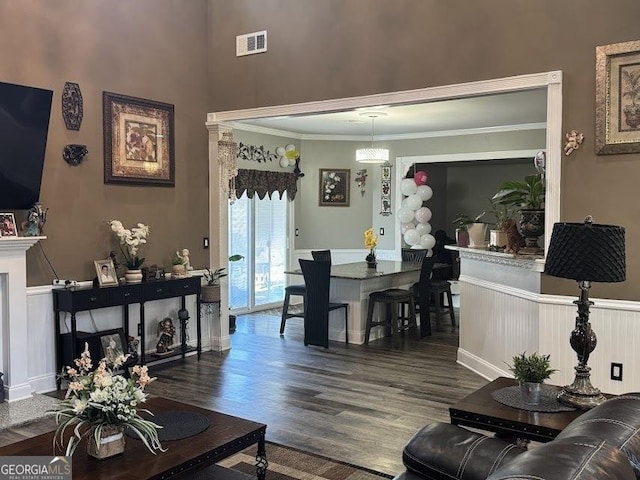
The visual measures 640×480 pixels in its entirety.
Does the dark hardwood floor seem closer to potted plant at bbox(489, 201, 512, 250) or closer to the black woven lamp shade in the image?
potted plant at bbox(489, 201, 512, 250)

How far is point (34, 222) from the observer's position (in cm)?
471

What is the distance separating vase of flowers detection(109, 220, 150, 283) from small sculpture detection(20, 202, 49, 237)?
690 millimetres

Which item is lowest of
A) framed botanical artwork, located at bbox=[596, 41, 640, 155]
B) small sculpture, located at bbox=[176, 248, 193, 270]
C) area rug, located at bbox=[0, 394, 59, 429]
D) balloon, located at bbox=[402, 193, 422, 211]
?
area rug, located at bbox=[0, 394, 59, 429]

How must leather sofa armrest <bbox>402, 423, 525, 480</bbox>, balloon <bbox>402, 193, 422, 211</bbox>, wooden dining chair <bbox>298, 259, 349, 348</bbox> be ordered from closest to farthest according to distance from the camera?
leather sofa armrest <bbox>402, 423, 525, 480</bbox> → wooden dining chair <bbox>298, 259, 349, 348</bbox> → balloon <bbox>402, 193, 422, 211</bbox>

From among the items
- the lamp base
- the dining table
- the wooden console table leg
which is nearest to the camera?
the lamp base

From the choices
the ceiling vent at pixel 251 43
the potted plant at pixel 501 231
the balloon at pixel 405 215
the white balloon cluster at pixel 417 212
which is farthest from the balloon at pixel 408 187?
the potted plant at pixel 501 231

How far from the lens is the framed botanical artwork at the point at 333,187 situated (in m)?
9.76

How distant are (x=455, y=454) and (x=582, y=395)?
89 cm

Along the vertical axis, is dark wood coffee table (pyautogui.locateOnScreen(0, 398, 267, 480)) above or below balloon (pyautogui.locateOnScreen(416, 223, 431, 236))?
below

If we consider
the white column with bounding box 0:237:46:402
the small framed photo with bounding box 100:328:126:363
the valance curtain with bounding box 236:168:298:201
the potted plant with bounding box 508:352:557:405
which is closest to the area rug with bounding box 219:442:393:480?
the potted plant with bounding box 508:352:557:405

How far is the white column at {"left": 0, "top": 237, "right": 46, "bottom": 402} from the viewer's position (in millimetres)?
4613

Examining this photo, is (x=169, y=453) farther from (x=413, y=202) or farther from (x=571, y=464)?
(x=413, y=202)

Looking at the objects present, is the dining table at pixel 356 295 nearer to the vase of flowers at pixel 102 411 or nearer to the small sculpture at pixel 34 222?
the small sculpture at pixel 34 222

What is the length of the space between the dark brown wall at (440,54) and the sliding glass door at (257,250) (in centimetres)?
276
